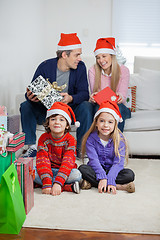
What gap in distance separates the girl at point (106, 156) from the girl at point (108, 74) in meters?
0.57

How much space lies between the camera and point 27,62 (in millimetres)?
3922

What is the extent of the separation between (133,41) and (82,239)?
4222mm

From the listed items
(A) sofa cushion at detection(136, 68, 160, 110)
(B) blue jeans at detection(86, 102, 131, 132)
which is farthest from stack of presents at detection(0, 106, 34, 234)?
(A) sofa cushion at detection(136, 68, 160, 110)

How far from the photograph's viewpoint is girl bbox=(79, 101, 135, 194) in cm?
204

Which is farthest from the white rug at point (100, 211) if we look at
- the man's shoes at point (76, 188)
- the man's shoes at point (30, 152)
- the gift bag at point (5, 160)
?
the man's shoes at point (30, 152)

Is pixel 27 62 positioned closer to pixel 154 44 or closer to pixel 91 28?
pixel 91 28

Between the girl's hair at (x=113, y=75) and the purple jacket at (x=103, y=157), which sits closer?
the purple jacket at (x=103, y=157)

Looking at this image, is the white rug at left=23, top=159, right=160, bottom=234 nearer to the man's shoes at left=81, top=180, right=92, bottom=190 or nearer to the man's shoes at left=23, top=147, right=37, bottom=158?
the man's shoes at left=81, top=180, right=92, bottom=190

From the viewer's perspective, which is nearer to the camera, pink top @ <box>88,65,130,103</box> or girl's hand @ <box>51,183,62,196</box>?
girl's hand @ <box>51,183,62,196</box>

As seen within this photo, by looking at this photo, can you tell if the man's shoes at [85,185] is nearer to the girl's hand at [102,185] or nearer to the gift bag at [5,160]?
the girl's hand at [102,185]

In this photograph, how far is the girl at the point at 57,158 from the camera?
6.50 feet

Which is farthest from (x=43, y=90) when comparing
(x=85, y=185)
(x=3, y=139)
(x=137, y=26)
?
(x=137, y=26)

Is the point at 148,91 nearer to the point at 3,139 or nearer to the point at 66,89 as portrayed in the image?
the point at 66,89

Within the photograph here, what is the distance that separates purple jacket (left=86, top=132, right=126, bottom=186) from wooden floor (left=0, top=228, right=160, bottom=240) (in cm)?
63
